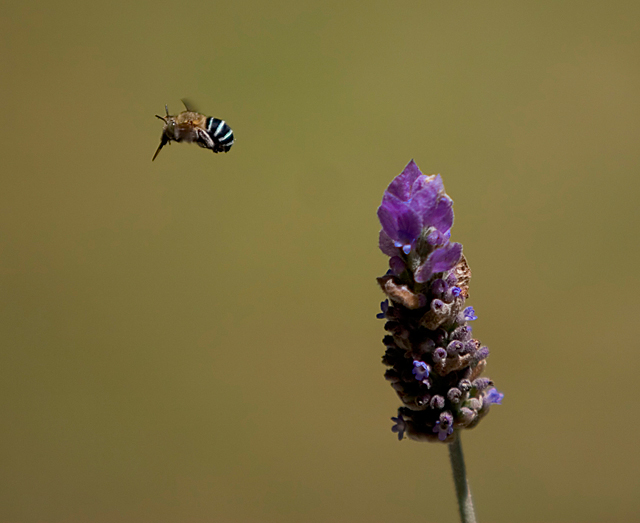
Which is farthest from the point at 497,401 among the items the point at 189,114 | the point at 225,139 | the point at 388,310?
the point at 189,114

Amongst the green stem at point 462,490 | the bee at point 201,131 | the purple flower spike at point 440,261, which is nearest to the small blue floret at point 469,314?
the purple flower spike at point 440,261

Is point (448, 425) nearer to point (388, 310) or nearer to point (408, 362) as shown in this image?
point (408, 362)

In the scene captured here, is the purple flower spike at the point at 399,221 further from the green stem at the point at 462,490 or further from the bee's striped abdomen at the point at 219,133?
the bee's striped abdomen at the point at 219,133

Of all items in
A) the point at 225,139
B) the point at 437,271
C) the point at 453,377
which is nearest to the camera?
the point at 437,271

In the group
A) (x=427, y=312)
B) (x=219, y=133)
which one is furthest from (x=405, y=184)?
→ (x=219, y=133)

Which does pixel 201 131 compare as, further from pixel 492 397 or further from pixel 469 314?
pixel 492 397

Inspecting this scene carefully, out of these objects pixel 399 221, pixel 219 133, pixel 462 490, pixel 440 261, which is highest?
pixel 219 133

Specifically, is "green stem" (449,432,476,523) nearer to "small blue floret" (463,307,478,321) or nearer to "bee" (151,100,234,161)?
"small blue floret" (463,307,478,321)
